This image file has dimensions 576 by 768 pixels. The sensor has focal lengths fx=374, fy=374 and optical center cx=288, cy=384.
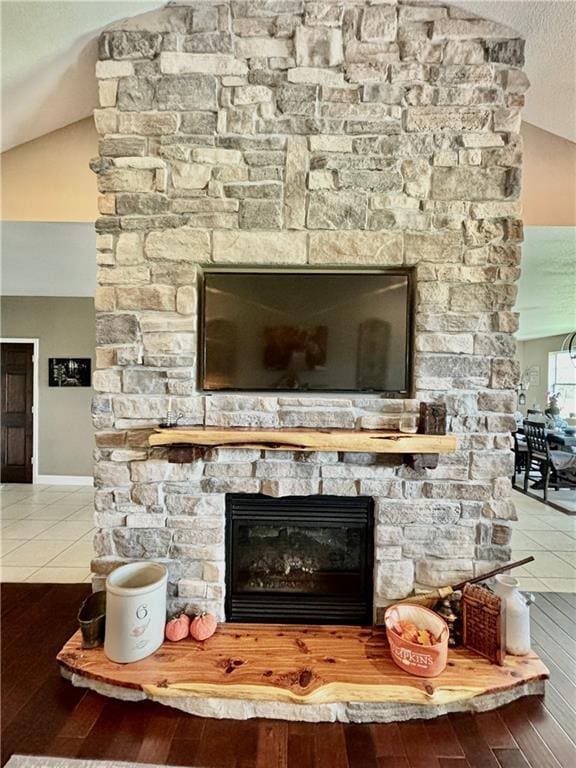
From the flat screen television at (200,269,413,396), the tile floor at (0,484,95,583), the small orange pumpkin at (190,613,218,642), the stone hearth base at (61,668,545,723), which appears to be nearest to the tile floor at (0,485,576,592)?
the tile floor at (0,484,95,583)

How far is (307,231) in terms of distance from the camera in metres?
1.99

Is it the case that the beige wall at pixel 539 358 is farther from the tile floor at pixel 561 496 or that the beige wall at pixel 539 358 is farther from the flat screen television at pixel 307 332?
the flat screen television at pixel 307 332

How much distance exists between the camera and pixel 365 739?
1496mm

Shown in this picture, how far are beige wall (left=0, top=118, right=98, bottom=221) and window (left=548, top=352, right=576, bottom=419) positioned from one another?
9.09 metres

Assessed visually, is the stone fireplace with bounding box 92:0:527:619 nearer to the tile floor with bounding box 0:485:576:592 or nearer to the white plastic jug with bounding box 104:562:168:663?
the white plastic jug with bounding box 104:562:168:663

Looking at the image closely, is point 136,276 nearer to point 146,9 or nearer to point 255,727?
point 146,9

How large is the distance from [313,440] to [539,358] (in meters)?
9.30

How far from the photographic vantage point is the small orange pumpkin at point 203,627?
187 cm

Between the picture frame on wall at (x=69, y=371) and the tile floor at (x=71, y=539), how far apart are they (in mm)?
1419

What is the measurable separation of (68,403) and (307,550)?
441 cm

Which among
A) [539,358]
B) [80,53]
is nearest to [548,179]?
[80,53]

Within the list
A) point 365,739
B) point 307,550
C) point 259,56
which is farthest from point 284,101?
point 365,739

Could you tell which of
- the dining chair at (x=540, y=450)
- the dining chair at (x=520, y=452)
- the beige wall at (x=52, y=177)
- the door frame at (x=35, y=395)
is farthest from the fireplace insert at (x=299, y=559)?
the door frame at (x=35, y=395)

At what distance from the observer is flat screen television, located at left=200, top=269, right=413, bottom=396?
204 centimetres
